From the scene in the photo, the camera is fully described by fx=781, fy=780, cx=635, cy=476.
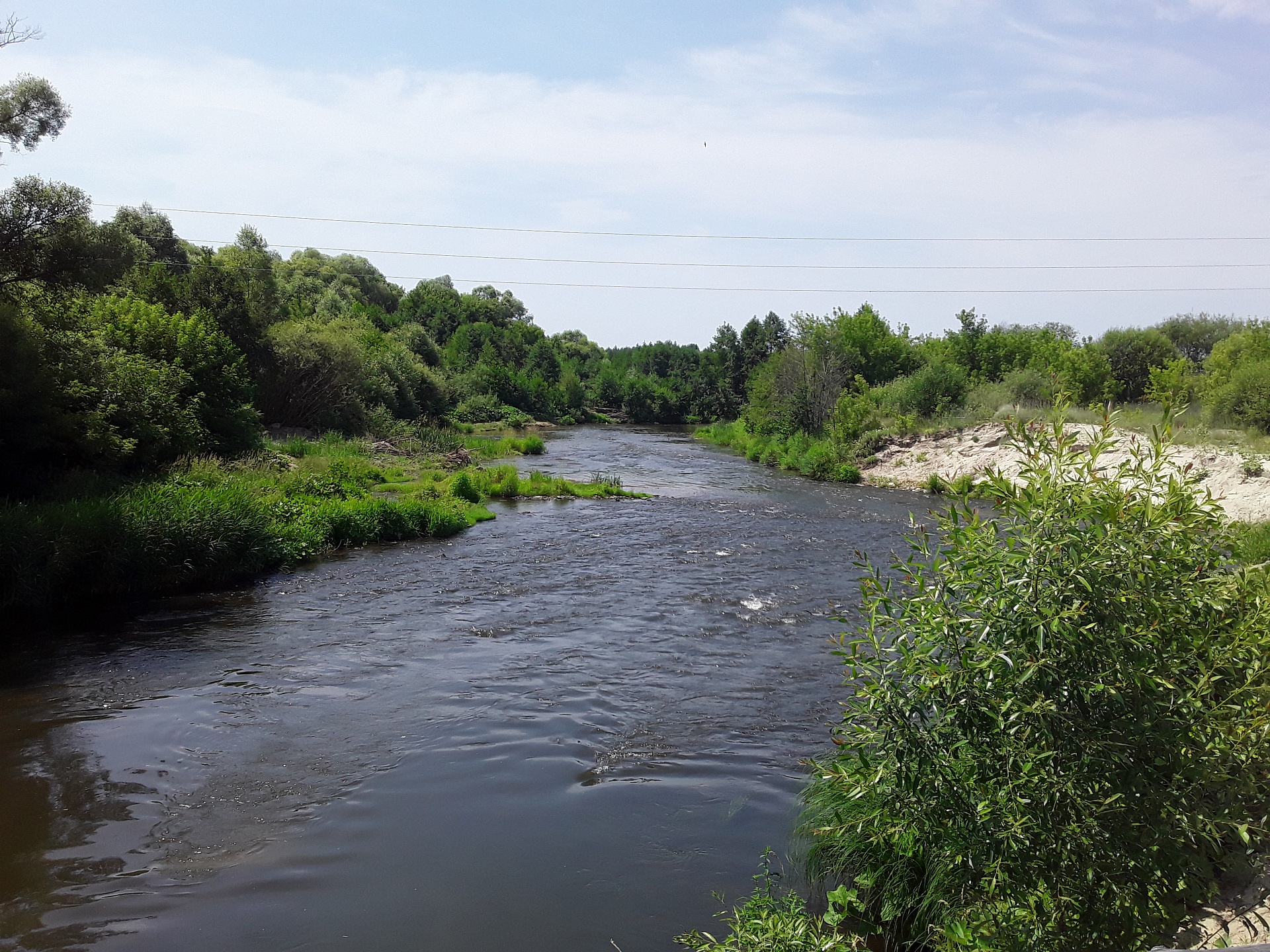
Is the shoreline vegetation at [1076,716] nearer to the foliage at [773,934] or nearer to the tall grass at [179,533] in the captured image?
the foliage at [773,934]

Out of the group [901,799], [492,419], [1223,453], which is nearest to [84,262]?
[901,799]

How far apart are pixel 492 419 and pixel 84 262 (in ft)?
168

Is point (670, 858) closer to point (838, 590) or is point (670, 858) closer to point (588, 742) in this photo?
point (588, 742)

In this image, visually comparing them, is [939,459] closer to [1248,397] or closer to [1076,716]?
[1248,397]

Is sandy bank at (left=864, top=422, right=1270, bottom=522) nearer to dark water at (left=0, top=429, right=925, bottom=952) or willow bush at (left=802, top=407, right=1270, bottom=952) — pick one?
dark water at (left=0, top=429, right=925, bottom=952)

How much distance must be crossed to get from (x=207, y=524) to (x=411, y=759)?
944 cm

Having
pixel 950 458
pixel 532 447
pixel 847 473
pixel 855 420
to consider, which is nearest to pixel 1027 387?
pixel 950 458

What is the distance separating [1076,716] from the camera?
173 inches

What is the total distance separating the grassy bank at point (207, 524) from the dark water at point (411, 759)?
972 mm

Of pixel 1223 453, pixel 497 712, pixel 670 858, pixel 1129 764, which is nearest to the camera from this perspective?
pixel 1129 764

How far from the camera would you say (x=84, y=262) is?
1633 cm

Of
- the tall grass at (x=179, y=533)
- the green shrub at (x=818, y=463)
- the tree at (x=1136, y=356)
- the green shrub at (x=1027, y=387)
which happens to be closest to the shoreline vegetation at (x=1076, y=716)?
the tall grass at (x=179, y=533)

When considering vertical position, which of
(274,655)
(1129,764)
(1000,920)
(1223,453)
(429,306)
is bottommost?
(274,655)

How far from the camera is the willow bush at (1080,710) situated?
4.30 meters
